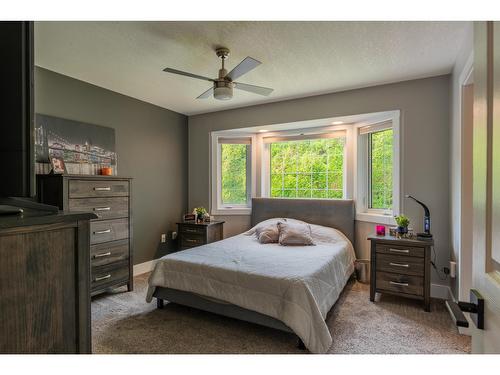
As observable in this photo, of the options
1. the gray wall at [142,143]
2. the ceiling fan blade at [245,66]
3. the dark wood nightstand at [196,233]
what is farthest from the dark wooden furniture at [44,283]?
the dark wood nightstand at [196,233]

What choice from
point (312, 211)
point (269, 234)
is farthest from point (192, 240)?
point (312, 211)

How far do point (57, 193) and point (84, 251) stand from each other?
2213mm

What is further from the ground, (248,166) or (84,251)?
(248,166)

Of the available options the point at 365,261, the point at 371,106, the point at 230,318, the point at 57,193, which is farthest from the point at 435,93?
the point at 57,193

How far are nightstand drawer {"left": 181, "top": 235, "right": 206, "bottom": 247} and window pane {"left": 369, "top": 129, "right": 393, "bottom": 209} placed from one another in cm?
249

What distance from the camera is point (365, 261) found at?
3.67m

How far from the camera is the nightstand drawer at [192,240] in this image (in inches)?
161

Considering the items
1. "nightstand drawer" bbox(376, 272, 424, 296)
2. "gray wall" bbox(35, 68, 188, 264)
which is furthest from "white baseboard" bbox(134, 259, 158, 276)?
"nightstand drawer" bbox(376, 272, 424, 296)

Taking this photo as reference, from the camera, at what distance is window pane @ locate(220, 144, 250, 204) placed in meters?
4.79

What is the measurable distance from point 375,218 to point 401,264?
34.3 inches

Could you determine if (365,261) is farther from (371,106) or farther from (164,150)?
(164,150)
